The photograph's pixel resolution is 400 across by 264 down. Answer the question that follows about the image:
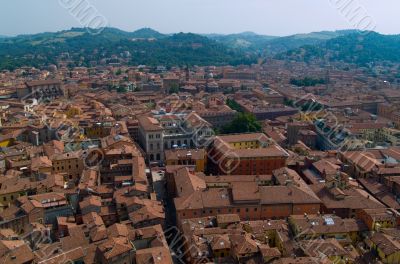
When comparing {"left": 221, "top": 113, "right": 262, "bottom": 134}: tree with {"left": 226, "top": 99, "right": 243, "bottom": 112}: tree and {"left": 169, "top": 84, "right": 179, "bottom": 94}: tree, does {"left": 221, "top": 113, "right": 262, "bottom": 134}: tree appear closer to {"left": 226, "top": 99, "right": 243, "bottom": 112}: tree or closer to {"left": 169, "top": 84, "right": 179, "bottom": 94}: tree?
{"left": 226, "top": 99, "right": 243, "bottom": 112}: tree

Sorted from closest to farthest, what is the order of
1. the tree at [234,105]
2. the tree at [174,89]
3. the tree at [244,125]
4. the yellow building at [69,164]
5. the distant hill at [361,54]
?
the yellow building at [69,164], the tree at [244,125], the tree at [234,105], the tree at [174,89], the distant hill at [361,54]

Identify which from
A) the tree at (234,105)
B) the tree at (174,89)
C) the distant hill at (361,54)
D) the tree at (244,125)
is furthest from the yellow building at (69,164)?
the distant hill at (361,54)

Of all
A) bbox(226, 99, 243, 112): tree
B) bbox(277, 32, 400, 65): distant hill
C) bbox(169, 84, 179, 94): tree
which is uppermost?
bbox(277, 32, 400, 65): distant hill

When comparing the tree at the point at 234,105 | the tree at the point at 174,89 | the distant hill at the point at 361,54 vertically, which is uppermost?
the distant hill at the point at 361,54

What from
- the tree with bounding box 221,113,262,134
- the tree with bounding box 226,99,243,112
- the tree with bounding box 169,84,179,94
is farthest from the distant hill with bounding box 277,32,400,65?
the tree with bounding box 221,113,262,134

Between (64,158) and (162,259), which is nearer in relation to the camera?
(162,259)

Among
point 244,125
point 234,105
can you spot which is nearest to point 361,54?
point 234,105

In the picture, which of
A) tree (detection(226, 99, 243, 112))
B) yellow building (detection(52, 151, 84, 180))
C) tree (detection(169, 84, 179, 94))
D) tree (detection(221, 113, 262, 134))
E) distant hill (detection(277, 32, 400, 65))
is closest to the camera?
yellow building (detection(52, 151, 84, 180))

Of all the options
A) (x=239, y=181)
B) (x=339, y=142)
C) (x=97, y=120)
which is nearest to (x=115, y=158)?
(x=239, y=181)

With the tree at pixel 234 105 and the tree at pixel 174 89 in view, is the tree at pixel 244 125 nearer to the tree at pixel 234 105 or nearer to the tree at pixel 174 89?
the tree at pixel 234 105

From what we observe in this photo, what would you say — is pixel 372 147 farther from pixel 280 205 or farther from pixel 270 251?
pixel 270 251

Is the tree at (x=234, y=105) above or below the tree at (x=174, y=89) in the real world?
below
